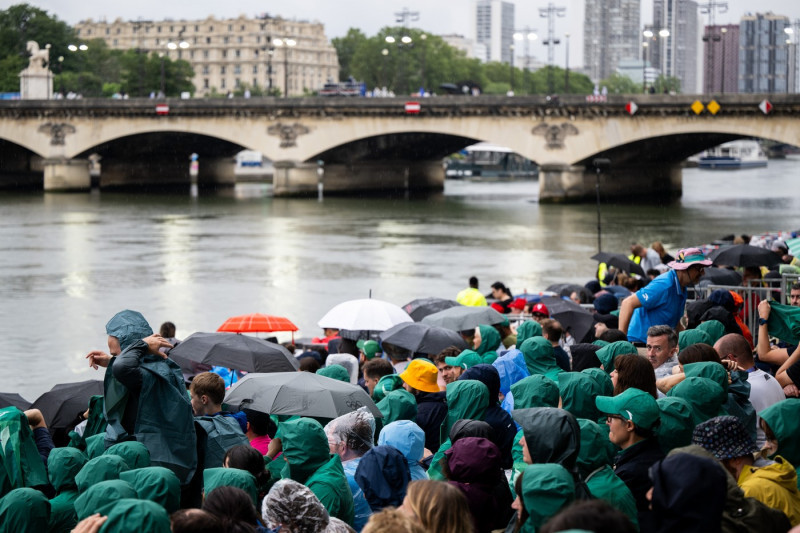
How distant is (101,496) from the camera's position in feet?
16.8

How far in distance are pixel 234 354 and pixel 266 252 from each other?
90.5 feet

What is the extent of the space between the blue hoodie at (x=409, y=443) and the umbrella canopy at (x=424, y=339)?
13.5 ft

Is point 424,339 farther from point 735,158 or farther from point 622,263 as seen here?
point 735,158

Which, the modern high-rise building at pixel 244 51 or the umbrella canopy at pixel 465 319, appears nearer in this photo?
the umbrella canopy at pixel 465 319

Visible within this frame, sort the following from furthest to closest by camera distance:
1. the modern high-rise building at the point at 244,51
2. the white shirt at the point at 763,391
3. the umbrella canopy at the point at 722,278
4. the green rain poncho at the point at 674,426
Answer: the modern high-rise building at the point at 244,51
the umbrella canopy at the point at 722,278
the white shirt at the point at 763,391
the green rain poncho at the point at 674,426

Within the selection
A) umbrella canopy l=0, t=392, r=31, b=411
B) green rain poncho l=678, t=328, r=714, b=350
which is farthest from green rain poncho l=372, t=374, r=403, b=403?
umbrella canopy l=0, t=392, r=31, b=411

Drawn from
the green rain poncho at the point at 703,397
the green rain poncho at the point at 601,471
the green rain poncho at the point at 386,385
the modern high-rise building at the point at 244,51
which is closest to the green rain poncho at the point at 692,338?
the green rain poncho at the point at 703,397

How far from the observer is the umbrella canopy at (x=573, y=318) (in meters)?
13.2

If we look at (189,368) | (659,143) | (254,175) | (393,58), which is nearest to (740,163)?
(393,58)

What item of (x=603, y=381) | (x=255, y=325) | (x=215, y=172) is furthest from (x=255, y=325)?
(x=215, y=172)

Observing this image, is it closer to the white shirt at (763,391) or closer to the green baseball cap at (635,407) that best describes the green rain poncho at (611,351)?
the white shirt at (763,391)

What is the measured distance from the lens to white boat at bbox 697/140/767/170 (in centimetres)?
12631

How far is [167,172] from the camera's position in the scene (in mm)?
82625

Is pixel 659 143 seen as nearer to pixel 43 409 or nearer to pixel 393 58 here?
pixel 43 409
